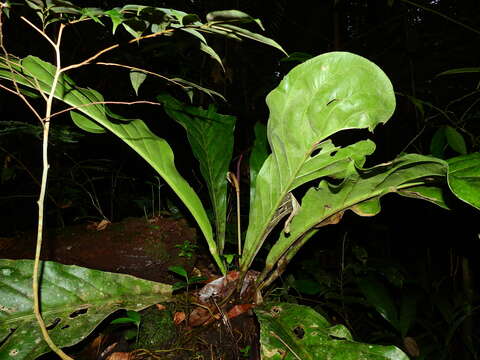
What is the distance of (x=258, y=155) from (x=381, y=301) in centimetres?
75

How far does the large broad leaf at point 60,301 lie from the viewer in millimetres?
701

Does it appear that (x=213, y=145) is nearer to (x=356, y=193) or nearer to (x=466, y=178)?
(x=356, y=193)

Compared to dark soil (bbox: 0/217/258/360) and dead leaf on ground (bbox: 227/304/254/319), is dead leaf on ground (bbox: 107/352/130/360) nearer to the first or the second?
dark soil (bbox: 0/217/258/360)

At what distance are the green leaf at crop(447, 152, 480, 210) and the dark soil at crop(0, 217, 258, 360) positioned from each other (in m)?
0.61

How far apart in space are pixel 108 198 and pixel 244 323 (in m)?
1.91

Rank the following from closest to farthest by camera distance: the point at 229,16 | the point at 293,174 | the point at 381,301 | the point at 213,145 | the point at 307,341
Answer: the point at 229,16
the point at 307,341
the point at 293,174
the point at 213,145
the point at 381,301

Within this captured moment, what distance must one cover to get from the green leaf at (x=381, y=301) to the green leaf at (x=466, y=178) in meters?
0.73

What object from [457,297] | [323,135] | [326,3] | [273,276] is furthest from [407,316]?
[326,3]

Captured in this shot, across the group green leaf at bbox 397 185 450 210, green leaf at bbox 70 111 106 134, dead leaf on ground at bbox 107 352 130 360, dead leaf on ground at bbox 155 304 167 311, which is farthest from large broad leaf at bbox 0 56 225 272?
green leaf at bbox 397 185 450 210

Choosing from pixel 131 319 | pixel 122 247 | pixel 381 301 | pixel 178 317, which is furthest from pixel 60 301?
pixel 381 301

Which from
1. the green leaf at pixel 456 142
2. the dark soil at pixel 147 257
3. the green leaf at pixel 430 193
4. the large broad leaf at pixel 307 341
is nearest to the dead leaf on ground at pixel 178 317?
the dark soil at pixel 147 257

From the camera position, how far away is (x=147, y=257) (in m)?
1.16

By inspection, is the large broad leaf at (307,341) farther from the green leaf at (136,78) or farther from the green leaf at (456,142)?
the green leaf at (456,142)

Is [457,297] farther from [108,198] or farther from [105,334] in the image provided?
[108,198]
